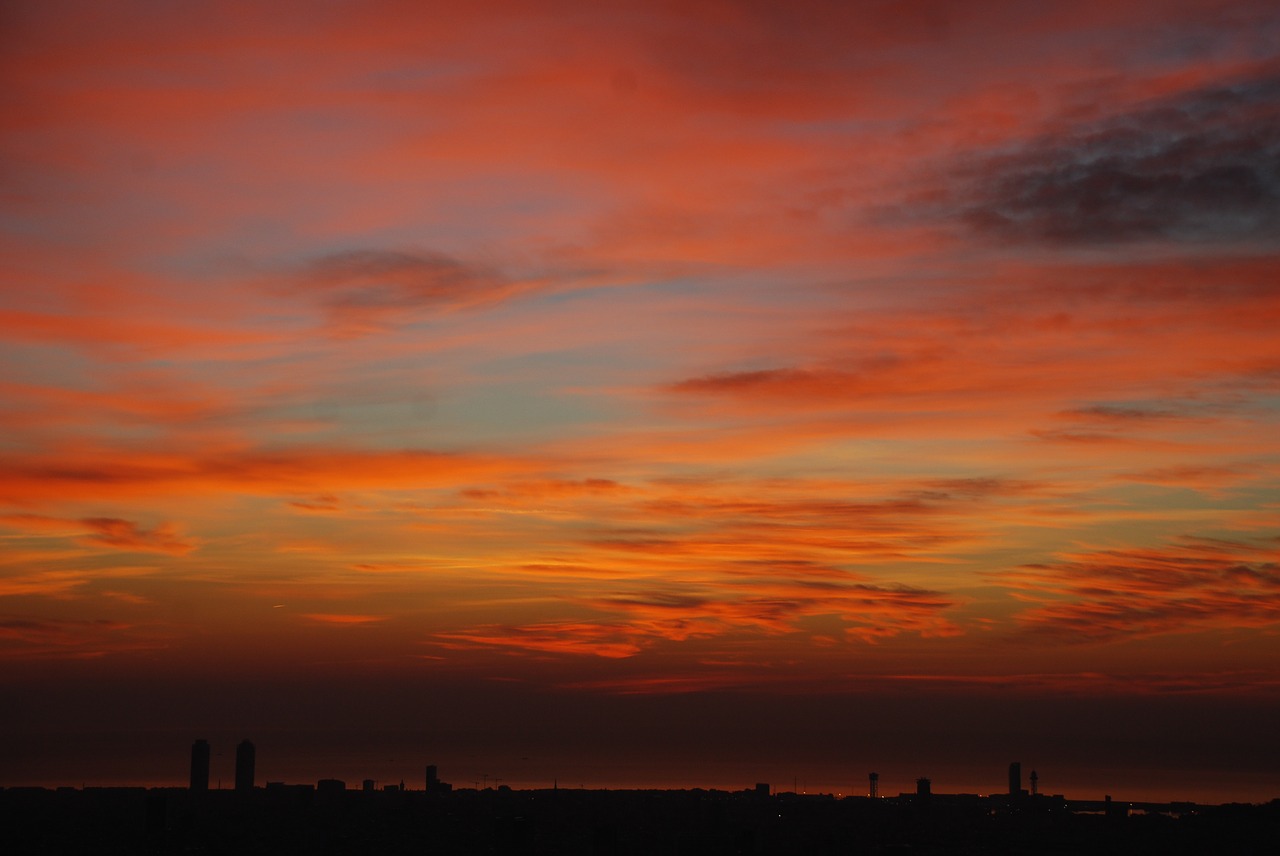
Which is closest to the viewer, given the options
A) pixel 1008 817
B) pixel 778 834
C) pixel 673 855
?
pixel 673 855

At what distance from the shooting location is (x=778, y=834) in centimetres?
16300

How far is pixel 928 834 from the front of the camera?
538 ft

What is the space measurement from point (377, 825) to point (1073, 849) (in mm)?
90787

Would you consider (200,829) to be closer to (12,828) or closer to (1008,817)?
(12,828)

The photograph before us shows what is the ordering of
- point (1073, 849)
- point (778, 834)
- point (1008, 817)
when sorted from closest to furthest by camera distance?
point (1073, 849) → point (778, 834) → point (1008, 817)

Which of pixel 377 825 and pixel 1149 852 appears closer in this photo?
pixel 1149 852

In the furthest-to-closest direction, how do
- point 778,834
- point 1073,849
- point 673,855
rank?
point 778,834 → point 1073,849 → point 673,855

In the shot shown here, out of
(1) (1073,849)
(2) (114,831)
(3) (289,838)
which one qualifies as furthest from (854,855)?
(2) (114,831)

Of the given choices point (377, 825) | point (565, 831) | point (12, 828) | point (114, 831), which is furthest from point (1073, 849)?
point (12, 828)

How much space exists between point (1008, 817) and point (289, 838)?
112584mm

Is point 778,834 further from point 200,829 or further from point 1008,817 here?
point 200,829

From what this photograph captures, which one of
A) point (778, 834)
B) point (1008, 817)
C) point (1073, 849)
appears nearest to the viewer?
point (1073, 849)

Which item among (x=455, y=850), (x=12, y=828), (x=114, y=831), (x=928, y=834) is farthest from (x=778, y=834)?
(x=12, y=828)

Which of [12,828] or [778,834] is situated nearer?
[12,828]
